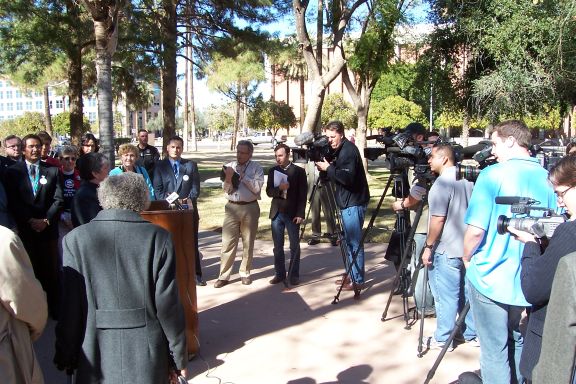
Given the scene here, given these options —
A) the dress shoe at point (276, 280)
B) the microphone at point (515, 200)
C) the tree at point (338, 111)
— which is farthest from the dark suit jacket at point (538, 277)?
the tree at point (338, 111)

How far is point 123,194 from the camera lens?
2830mm

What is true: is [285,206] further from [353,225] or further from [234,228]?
[353,225]

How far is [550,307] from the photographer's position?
2064 millimetres

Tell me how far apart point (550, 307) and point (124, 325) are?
1.90 m

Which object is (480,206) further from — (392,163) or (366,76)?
(366,76)

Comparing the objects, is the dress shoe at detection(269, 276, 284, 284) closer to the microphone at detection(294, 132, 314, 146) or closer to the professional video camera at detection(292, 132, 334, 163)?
the professional video camera at detection(292, 132, 334, 163)

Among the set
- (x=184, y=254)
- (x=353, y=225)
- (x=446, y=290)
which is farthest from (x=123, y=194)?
(x=353, y=225)

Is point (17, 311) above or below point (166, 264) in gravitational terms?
below

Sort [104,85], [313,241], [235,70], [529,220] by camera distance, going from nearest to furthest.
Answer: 1. [529,220]
2. [104,85]
3. [313,241]
4. [235,70]

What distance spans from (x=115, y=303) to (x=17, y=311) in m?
0.44

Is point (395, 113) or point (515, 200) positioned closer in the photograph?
point (515, 200)

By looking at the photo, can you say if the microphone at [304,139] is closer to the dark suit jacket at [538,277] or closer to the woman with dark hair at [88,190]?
the woman with dark hair at [88,190]

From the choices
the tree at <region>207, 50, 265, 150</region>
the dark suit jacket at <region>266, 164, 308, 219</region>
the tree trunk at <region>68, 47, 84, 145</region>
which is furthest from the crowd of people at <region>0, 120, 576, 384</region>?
the tree at <region>207, 50, 265, 150</region>

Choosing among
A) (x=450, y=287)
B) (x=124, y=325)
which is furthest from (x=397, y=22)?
(x=124, y=325)
